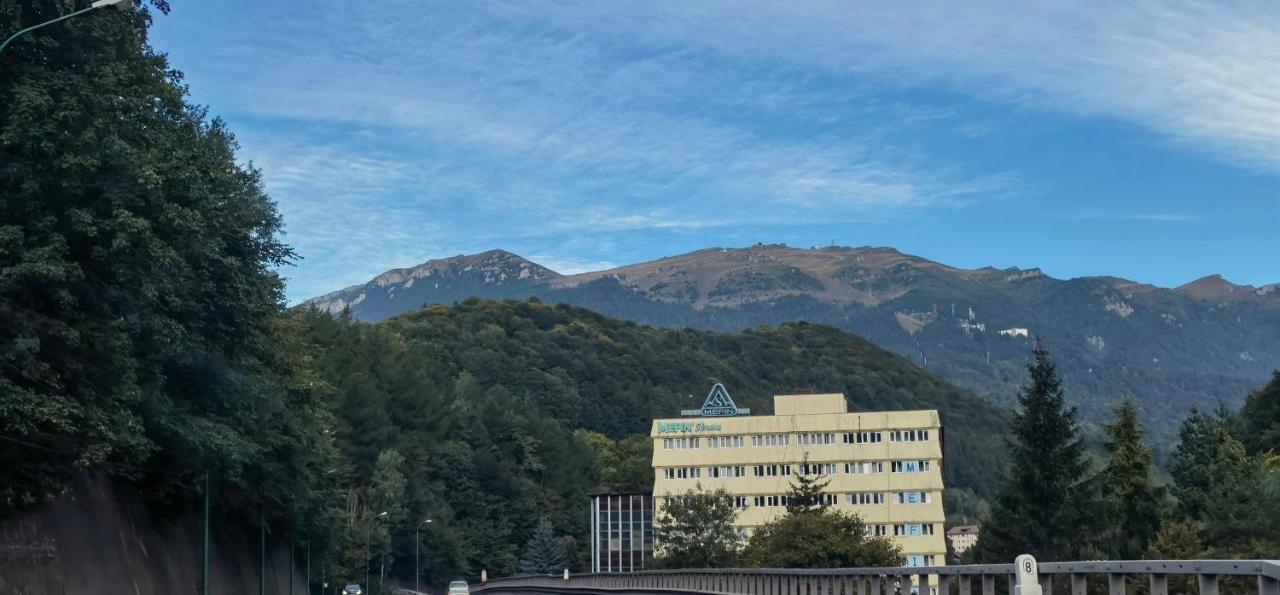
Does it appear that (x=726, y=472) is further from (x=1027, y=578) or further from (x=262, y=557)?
(x=1027, y=578)

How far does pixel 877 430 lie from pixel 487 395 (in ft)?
234

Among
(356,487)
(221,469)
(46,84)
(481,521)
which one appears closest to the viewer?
(46,84)

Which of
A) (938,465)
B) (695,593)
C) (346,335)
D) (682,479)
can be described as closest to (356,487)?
(346,335)

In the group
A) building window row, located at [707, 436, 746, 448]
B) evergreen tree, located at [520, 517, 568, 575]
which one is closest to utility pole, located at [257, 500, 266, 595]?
building window row, located at [707, 436, 746, 448]

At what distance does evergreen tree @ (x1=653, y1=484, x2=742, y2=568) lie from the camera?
3762 inches

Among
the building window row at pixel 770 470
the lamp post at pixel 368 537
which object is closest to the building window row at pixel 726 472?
the building window row at pixel 770 470

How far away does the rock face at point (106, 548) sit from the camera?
3694cm

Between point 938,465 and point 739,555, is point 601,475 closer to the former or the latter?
point 938,465

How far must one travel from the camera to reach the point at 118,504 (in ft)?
153

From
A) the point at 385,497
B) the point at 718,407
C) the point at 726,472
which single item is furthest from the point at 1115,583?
the point at 718,407

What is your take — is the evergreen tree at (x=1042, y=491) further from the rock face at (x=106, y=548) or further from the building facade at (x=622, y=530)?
the building facade at (x=622, y=530)

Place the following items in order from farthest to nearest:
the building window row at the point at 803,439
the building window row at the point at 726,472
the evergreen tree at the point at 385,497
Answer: the building window row at the point at 726,472, the building window row at the point at 803,439, the evergreen tree at the point at 385,497

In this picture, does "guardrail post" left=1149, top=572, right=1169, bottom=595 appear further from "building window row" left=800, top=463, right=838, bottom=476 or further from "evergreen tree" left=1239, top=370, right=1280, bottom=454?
"building window row" left=800, top=463, right=838, bottom=476

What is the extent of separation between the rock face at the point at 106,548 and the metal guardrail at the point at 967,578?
17913mm
